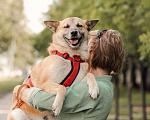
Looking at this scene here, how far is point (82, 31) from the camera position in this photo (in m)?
3.58

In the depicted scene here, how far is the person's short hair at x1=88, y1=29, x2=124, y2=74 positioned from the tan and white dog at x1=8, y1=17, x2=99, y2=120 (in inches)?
9.3

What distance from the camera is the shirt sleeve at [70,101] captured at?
2.34m

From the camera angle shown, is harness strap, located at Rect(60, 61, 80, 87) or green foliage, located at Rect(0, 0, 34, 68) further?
green foliage, located at Rect(0, 0, 34, 68)

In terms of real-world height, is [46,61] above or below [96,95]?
above

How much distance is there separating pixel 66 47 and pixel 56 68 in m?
0.49

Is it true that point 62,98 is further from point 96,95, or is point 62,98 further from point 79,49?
point 79,49

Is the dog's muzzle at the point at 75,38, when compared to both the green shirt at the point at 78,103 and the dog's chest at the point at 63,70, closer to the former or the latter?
the dog's chest at the point at 63,70

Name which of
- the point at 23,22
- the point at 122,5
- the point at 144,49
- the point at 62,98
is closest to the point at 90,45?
the point at 62,98

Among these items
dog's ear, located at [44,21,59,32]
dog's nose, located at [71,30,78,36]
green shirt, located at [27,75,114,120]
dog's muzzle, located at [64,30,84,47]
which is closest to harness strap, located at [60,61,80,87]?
green shirt, located at [27,75,114,120]

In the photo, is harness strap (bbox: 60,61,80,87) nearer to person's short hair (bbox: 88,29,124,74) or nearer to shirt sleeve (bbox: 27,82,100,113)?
person's short hair (bbox: 88,29,124,74)

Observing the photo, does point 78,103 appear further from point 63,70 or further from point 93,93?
point 63,70

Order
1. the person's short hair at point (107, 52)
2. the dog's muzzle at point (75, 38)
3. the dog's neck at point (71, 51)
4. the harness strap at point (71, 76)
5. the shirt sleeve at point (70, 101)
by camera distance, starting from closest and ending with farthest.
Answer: the shirt sleeve at point (70, 101) → the person's short hair at point (107, 52) → the harness strap at point (71, 76) → the dog's neck at point (71, 51) → the dog's muzzle at point (75, 38)

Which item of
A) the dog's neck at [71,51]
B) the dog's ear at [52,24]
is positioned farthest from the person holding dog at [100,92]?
the dog's ear at [52,24]

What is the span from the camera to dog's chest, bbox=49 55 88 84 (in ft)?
9.93
